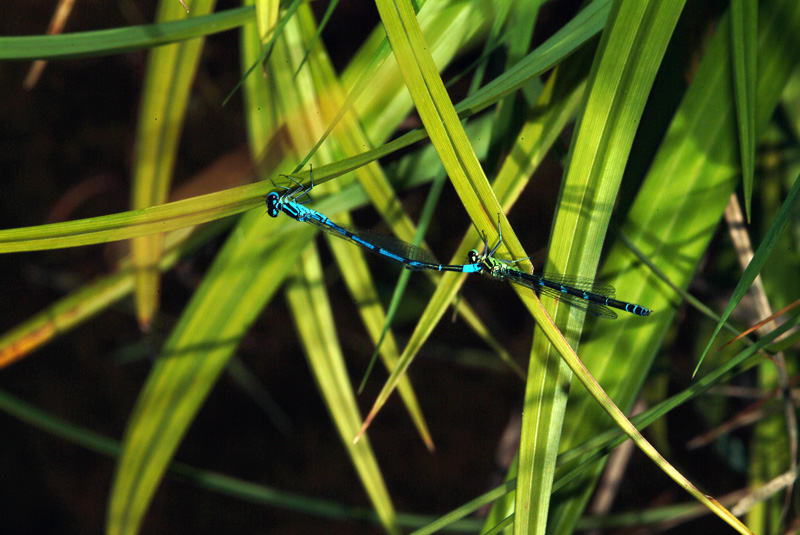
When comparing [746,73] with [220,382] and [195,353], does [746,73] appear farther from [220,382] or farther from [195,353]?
[220,382]

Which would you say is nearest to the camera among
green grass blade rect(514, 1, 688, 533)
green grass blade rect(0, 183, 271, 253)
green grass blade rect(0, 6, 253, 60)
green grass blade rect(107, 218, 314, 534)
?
green grass blade rect(0, 183, 271, 253)

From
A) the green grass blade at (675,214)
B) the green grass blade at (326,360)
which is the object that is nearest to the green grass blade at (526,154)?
the green grass blade at (675,214)

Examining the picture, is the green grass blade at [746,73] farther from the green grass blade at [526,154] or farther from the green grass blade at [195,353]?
the green grass blade at [195,353]

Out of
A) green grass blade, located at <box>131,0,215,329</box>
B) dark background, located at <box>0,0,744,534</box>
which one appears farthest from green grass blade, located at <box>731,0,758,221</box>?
dark background, located at <box>0,0,744,534</box>

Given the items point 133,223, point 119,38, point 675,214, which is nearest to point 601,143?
point 675,214

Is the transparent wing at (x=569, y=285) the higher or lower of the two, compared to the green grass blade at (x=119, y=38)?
lower

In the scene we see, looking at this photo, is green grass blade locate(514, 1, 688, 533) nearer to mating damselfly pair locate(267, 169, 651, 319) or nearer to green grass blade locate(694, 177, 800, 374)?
mating damselfly pair locate(267, 169, 651, 319)
